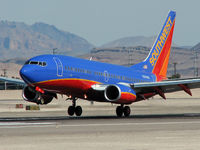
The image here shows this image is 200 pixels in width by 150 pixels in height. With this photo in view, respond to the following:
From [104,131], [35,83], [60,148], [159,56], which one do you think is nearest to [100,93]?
[35,83]

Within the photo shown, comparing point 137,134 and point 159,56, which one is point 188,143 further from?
point 159,56

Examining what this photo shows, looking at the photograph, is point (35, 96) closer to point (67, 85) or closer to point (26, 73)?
point (67, 85)

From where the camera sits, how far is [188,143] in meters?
20.3

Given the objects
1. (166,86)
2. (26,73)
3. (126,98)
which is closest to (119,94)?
(126,98)

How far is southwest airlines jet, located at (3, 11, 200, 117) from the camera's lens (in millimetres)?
37562

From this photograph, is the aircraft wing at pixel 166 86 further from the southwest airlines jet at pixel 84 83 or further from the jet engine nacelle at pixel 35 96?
the jet engine nacelle at pixel 35 96

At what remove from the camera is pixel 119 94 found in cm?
3894

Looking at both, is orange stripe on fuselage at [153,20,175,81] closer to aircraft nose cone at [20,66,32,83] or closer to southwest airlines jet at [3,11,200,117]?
southwest airlines jet at [3,11,200,117]

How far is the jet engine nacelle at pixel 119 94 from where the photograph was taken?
39.1 metres

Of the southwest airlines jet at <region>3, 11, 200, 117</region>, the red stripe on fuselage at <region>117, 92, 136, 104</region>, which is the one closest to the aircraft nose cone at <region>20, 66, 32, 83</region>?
the southwest airlines jet at <region>3, 11, 200, 117</region>

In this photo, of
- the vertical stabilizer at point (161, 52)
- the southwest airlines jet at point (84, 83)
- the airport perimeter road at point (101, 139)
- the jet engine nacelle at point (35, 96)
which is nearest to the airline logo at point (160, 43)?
the vertical stabilizer at point (161, 52)

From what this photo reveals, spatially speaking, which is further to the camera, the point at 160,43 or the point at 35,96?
the point at 160,43

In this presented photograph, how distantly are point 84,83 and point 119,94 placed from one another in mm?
2947

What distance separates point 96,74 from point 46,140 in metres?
20.1
